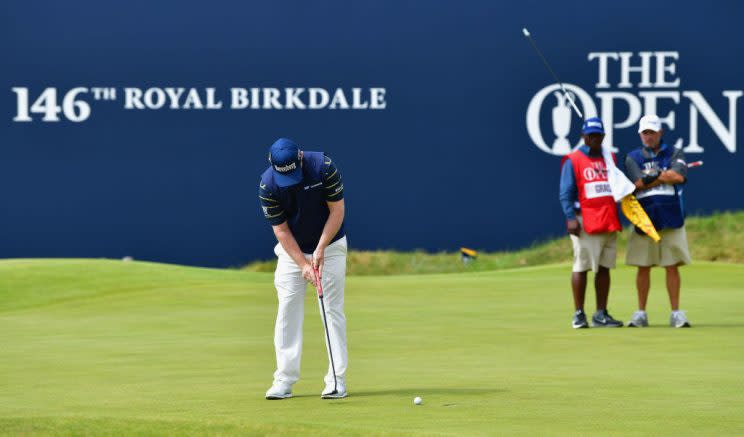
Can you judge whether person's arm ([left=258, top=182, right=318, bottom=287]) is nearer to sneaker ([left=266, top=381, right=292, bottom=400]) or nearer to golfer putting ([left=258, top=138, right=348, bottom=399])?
golfer putting ([left=258, top=138, right=348, bottom=399])

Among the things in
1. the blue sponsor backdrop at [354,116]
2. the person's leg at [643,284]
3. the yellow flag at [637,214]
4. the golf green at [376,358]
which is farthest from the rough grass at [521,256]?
the yellow flag at [637,214]

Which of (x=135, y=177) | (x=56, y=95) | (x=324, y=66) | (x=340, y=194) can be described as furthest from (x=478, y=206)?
(x=340, y=194)

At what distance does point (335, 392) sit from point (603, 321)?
15.2 ft

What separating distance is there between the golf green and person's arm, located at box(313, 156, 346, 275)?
0.82 meters

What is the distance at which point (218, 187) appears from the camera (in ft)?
59.8

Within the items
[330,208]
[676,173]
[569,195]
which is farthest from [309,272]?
[676,173]

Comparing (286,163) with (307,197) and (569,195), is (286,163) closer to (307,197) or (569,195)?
(307,197)

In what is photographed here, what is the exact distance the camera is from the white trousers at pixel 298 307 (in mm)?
7930

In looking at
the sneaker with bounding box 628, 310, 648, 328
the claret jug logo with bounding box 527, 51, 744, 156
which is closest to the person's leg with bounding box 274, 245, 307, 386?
the sneaker with bounding box 628, 310, 648, 328

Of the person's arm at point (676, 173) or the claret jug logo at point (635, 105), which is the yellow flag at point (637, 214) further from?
the claret jug logo at point (635, 105)

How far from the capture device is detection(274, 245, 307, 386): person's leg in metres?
7.98

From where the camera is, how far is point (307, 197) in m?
7.88

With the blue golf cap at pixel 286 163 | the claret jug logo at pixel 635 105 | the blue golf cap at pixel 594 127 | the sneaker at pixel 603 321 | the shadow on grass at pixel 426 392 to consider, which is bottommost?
the shadow on grass at pixel 426 392

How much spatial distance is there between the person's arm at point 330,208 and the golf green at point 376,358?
82 cm
